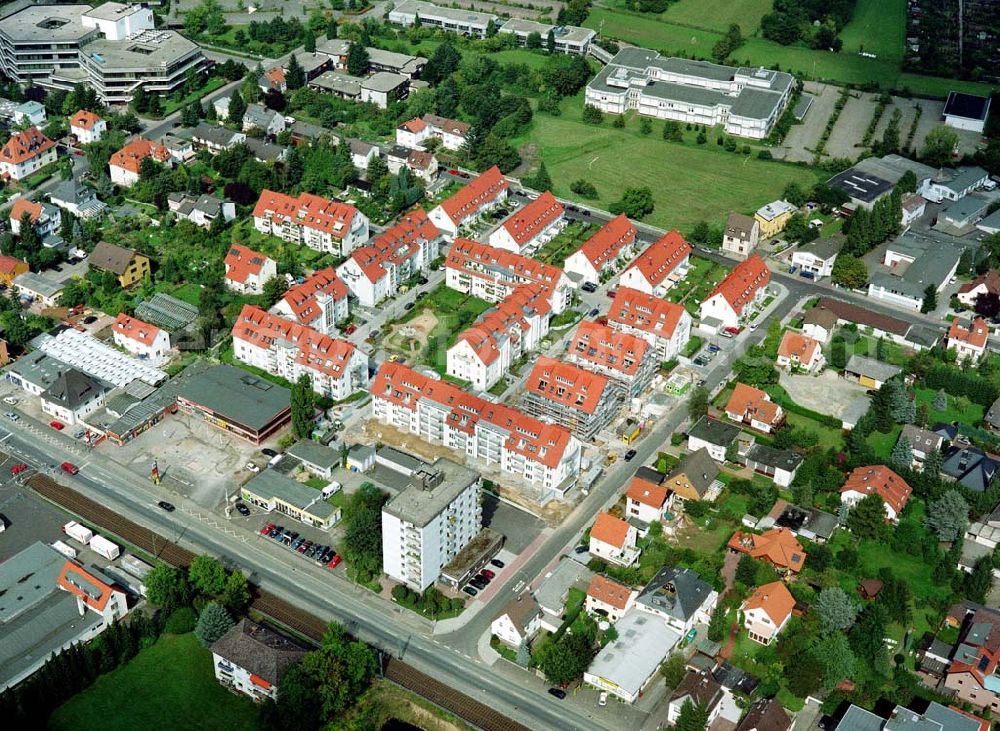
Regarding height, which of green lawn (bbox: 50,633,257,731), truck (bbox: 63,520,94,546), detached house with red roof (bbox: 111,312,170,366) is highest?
detached house with red roof (bbox: 111,312,170,366)

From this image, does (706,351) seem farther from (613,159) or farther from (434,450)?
(613,159)

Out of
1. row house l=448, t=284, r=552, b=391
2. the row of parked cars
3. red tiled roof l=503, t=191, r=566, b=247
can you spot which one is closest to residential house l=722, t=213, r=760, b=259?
red tiled roof l=503, t=191, r=566, b=247

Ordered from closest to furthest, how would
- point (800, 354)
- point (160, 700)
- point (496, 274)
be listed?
point (160, 700) < point (800, 354) < point (496, 274)

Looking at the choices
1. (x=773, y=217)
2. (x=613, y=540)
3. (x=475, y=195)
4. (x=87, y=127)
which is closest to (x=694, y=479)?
(x=613, y=540)

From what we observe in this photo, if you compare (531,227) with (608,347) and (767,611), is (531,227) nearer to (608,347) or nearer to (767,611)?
(608,347)

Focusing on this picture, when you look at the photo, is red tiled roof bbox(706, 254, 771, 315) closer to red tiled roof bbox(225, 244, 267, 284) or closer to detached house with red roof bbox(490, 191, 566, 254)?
detached house with red roof bbox(490, 191, 566, 254)

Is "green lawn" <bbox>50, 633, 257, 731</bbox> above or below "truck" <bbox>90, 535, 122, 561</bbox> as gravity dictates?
below

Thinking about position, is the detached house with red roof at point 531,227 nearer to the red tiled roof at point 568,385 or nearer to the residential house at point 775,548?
the red tiled roof at point 568,385

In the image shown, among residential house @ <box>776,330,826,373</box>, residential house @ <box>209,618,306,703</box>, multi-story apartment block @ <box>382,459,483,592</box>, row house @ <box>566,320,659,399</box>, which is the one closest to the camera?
residential house @ <box>209,618,306,703</box>
